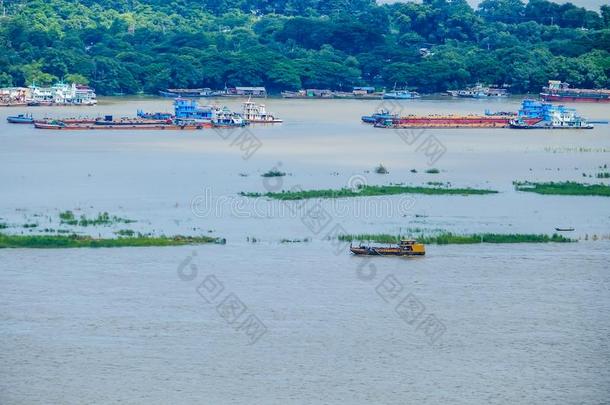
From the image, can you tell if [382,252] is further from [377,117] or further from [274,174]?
[377,117]

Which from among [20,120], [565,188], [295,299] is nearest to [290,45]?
[20,120]

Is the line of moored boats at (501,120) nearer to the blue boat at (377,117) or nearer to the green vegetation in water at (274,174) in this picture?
the blue boat at (377,117)

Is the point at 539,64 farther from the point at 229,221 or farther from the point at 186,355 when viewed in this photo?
the point at 186,355

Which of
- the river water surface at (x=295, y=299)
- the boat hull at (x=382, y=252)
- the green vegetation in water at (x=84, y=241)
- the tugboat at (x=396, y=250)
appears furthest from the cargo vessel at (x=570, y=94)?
the green vegetation in water at (x=84, y=241)

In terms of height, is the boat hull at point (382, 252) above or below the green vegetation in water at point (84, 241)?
above

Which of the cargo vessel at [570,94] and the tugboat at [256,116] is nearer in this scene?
the tugboat at [256,116]

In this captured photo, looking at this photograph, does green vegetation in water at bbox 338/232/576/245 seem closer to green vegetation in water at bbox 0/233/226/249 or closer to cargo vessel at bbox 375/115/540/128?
green vegetation in water at bbox 0/233/226/249
